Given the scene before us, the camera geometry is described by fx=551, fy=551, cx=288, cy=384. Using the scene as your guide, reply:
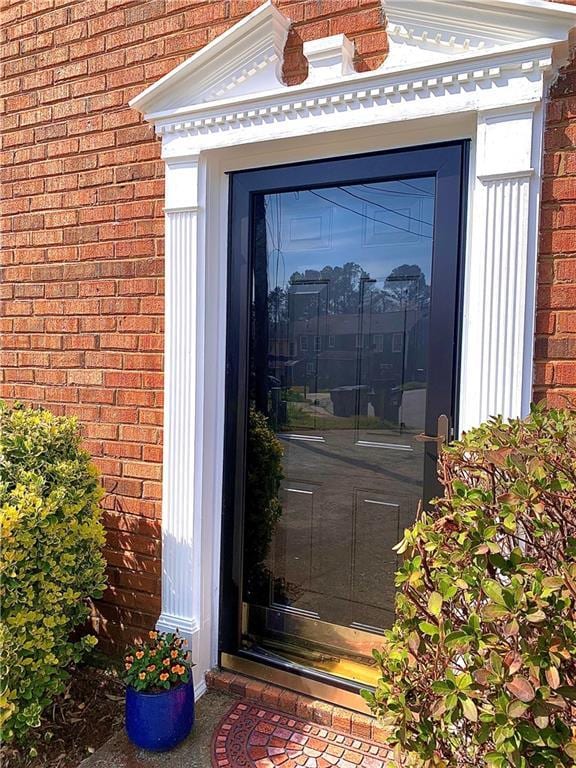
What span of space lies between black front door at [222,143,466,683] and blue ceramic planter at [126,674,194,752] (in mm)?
446

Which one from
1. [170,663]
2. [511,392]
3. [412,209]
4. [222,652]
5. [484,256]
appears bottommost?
[222,652]

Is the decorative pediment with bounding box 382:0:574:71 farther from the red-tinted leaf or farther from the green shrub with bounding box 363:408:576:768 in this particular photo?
the red-tinted leaf

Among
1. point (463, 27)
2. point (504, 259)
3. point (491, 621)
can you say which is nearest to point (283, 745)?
point (491, 621)

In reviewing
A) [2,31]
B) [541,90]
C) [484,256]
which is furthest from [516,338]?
[2,31]

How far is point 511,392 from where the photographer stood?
1854 mm

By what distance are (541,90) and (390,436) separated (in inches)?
51.0

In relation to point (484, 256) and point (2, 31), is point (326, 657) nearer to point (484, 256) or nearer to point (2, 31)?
point (484, 256)

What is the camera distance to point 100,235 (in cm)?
261

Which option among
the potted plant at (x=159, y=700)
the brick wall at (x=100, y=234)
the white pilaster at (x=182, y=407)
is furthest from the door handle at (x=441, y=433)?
the potted plant at (x=159, y=700)

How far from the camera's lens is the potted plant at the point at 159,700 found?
207cm

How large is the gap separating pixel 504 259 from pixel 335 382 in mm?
820

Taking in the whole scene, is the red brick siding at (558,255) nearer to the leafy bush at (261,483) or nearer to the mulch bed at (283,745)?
the leafy bush at (261,483)

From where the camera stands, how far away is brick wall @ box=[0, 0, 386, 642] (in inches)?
97.4

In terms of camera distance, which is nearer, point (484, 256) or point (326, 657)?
point (484, 256)
